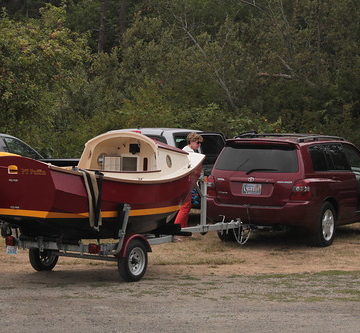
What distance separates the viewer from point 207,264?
45.3 feet

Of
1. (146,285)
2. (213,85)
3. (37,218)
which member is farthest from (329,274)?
(213,85)

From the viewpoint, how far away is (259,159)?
15.3m

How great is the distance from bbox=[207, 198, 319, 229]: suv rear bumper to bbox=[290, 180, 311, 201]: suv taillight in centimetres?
8

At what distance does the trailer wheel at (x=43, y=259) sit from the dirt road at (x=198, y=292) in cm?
12

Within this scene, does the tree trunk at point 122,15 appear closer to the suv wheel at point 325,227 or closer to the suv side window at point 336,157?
the suv side window at point 336,157

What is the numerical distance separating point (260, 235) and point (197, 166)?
3.63m

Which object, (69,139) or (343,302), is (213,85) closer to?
(69,139)

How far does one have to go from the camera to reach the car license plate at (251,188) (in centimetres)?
1511

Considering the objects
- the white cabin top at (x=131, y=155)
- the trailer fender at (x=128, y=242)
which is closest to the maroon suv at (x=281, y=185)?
the white cabin top at (x=131, y=155)

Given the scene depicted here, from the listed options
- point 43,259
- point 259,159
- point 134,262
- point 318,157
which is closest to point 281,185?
point 259,159

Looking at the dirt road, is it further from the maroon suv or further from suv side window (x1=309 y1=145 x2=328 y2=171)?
suv side window (x1=309 y1=145 x2=328 y2=171)

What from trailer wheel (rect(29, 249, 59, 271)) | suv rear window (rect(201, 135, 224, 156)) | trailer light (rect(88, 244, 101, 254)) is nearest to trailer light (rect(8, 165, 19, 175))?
trailer light (rect(88, 244, 101, 254))

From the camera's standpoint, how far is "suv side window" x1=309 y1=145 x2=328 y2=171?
610 inches

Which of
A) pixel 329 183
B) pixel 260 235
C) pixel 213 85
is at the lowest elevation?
pixel 260 235
